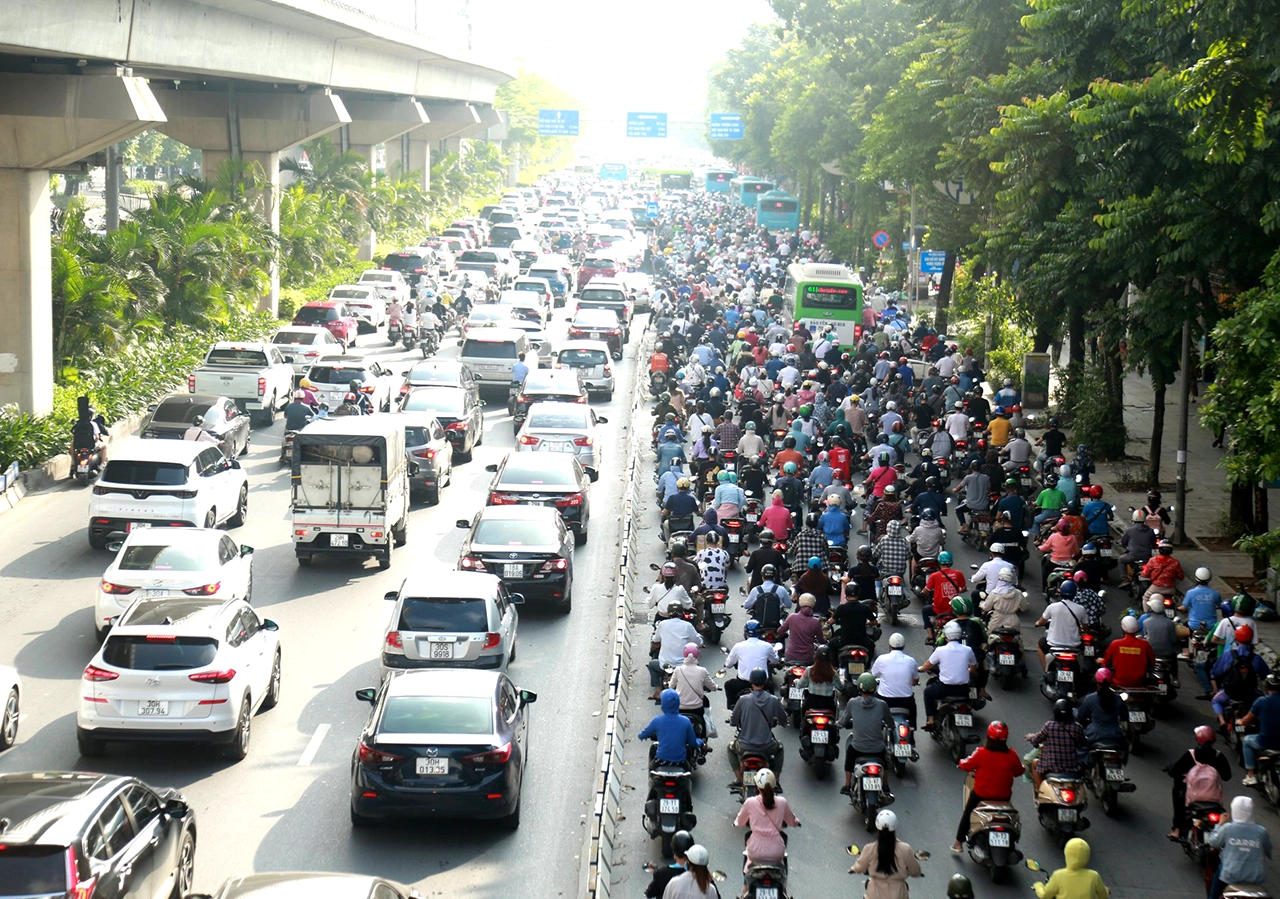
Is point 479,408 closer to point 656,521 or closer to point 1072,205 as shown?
point 656,521

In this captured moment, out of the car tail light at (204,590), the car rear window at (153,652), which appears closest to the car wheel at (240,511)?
the car tail light at (204,590)

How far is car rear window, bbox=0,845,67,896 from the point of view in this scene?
33.1 ft

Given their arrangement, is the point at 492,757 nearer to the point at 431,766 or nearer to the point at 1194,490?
the point at 431,766

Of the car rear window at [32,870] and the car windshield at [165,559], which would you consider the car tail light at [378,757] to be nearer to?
the car rear window at [32,870]

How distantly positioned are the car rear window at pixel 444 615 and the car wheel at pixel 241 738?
2.09 m

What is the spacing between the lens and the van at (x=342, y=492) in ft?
75.4

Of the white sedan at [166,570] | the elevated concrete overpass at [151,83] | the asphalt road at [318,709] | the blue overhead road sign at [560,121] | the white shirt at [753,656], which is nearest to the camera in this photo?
the asphalt road at [318,709]

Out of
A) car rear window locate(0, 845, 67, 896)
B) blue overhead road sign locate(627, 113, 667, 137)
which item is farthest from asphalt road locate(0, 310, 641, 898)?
blue overhead road sign locate(627, 113, 667, 137)

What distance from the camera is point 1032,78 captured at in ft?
100

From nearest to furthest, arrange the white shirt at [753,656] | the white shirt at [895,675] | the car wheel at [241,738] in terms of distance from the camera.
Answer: the car wheel at [241,738], the white shirt at [895,675], the white shirt at [753,656]

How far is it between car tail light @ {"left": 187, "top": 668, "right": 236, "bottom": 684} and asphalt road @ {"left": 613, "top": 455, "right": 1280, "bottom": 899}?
3819 millimetres

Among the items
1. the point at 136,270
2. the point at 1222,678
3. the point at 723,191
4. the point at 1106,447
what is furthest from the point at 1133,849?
the point at 723,191

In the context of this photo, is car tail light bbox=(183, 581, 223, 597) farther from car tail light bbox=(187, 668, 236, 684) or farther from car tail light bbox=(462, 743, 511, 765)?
car tail light bbox=(462, 743, 511, 765)

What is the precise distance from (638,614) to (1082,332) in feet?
58.1
